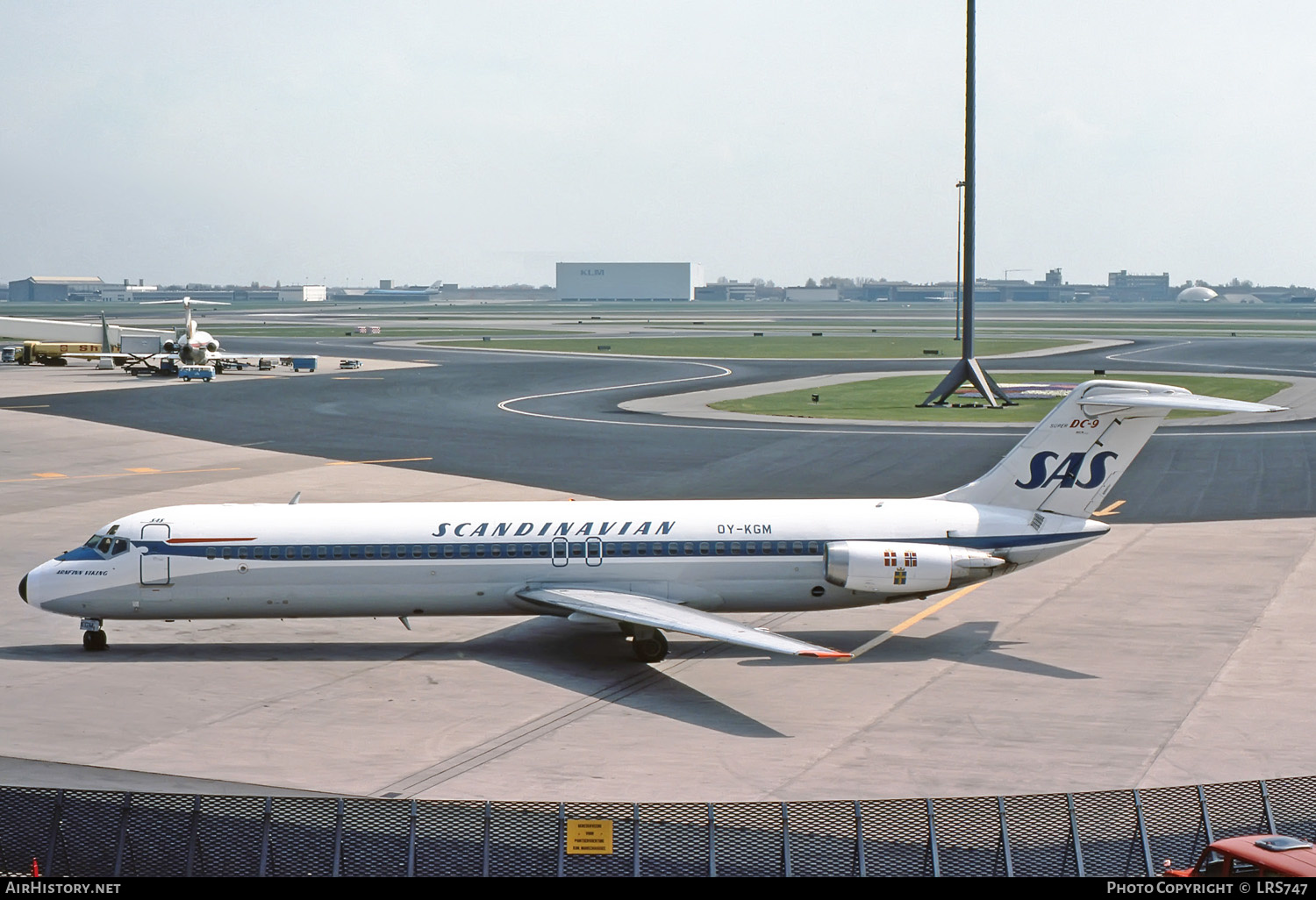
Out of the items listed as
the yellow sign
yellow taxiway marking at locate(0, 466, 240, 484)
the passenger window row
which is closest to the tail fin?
the passenger window row

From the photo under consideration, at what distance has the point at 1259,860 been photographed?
13.2 meters

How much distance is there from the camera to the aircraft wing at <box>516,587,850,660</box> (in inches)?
993

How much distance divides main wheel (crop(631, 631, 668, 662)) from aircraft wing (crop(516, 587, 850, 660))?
0.74 m

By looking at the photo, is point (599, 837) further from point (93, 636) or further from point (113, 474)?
point (113, 474)

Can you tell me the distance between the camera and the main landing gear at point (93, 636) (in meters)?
29.3

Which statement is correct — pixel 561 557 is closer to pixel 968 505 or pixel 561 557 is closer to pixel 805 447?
pixel 968 505

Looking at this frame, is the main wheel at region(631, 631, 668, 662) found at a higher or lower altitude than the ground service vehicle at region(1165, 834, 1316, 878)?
lower

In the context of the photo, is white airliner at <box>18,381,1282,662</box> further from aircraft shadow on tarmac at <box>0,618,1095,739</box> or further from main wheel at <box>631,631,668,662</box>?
aircraft shadow on tarmac at <box>0,618,1095,739</box>

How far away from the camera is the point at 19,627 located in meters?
31.4

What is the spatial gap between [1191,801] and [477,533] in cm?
1594

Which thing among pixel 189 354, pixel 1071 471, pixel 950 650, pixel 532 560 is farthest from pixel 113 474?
pixel 189 354

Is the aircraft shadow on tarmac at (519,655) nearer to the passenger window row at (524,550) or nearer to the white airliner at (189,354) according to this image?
the passenger window row at (524,550)

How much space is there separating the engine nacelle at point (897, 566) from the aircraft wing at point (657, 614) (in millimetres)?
1927
